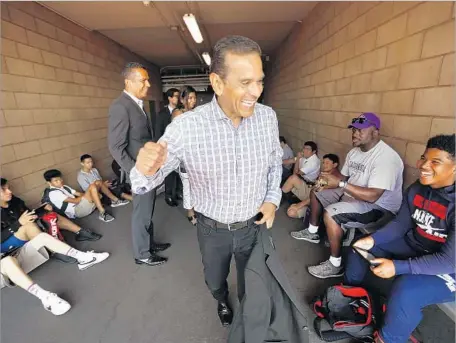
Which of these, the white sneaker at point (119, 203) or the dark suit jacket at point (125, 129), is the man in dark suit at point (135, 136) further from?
the white sneaker at point (119, 203)

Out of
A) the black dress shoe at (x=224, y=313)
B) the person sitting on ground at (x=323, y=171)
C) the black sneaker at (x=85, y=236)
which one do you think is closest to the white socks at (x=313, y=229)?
the person sitting on ground at (x=323, y=171)

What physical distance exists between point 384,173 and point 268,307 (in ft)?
4.88

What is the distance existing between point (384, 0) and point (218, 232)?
2518 mm

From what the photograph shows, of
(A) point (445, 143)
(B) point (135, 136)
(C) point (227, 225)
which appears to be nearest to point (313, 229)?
(A) point (445, 143)

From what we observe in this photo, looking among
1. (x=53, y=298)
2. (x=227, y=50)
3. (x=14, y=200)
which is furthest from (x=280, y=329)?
(x=14, y=200)

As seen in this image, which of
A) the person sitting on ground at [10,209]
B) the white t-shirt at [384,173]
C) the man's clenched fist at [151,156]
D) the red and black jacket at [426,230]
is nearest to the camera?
the man's clenched fist at [151,156]

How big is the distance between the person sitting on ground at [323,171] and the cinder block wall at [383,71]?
0.53 feet

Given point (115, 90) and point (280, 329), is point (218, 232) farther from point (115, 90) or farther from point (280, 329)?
point (115, 90)

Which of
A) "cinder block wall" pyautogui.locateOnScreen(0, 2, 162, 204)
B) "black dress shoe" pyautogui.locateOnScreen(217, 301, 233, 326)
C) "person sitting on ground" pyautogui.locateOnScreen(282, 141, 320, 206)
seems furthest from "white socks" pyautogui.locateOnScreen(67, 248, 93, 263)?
"person sitting on ground" pyautogui.locateOnScreen(282, 141, 320, 206)

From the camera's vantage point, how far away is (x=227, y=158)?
4.14 ft

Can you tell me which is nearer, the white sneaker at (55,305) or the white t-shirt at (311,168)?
the white sneaker at (55,305)

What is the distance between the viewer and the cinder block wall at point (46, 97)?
120 inches

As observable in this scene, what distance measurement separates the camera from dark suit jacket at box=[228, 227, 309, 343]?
1.28 metres

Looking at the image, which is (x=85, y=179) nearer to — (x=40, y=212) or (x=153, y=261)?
(x=40, y=212)
